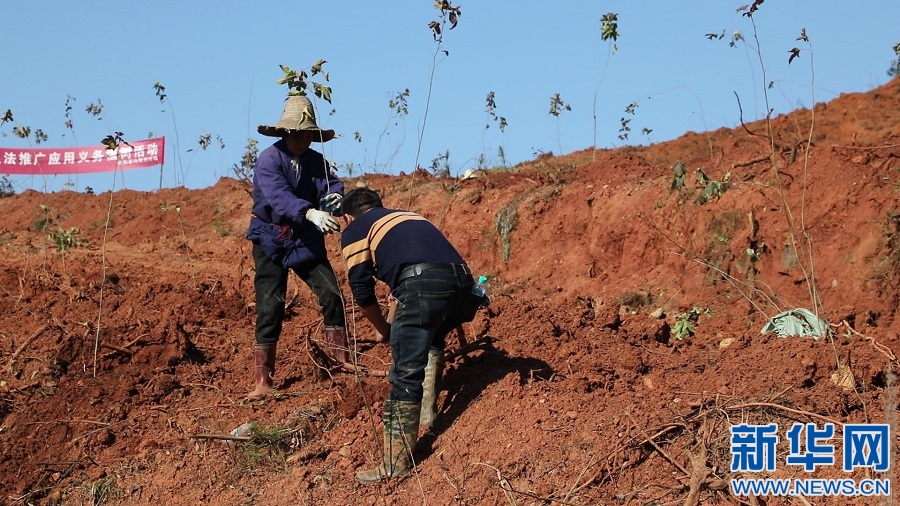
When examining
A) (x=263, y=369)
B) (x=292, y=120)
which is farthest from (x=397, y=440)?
(x=292, y=120)

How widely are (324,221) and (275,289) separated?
789 millimetres

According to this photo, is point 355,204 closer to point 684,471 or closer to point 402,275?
point 402,275

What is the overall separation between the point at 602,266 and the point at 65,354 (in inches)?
180

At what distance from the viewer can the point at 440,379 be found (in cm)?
495

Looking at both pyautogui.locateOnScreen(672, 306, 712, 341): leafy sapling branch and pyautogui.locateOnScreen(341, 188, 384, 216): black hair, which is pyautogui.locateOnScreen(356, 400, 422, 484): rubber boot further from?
pyautogui.locateOnScreen(672, 306, 712, 341): leafy sapling branch

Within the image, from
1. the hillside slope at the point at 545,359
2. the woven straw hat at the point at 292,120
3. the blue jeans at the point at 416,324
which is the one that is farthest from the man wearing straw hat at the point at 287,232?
the blue jeans at the point at 416,324

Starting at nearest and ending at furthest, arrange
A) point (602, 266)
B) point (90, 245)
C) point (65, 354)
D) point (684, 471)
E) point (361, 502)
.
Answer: point (684, 471)
point (361, 502)
point (65, 354)
point (602, 266)
point (90, 245)

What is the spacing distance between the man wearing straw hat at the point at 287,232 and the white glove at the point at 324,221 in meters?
0.19

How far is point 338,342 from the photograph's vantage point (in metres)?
5.54

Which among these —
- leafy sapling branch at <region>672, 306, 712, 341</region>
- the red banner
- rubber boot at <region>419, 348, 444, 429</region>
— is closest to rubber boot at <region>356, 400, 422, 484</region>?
rubber boot at <region>419, 348, 444, 429</region>

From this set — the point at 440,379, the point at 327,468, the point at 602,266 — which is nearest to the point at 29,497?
the point at 327,468

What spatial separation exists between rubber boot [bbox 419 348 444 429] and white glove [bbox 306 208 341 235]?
83cm

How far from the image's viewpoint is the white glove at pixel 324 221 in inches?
188

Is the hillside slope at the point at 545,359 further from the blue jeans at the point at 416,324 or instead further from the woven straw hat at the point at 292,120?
the woven straw hat at the point at 292,120
